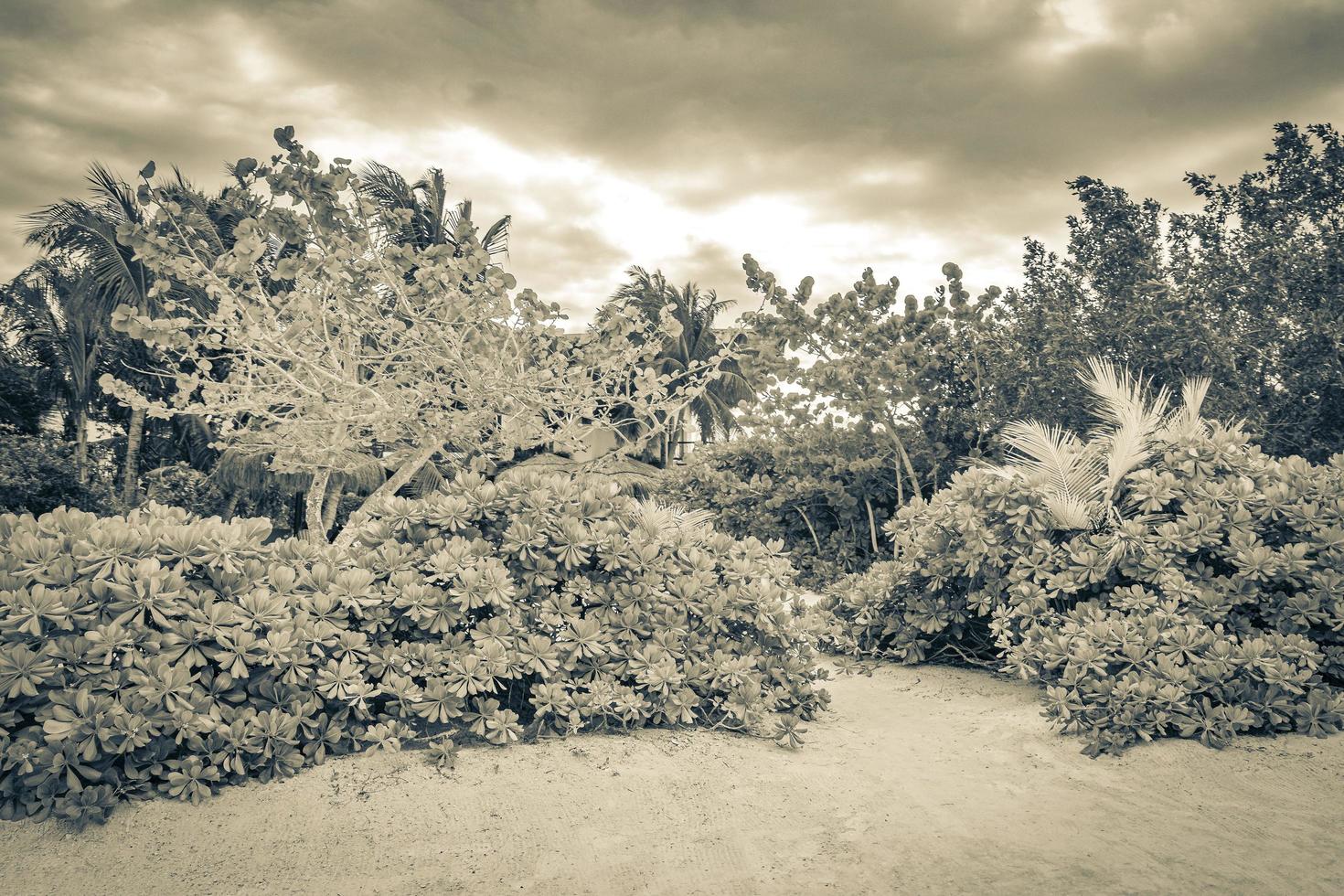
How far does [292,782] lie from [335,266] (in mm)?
3281

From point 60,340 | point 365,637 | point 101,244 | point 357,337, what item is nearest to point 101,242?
point 101,244

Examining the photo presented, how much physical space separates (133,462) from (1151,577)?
2134 centimetres

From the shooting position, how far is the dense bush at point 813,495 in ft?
33.5

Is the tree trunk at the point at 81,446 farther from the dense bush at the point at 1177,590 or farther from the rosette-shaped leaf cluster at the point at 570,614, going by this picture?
the dense bush at the point at 1177,590

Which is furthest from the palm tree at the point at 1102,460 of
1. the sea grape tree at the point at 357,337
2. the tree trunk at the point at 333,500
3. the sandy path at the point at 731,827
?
the tree trunk at the point at 333,500

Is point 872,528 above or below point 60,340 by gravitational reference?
below

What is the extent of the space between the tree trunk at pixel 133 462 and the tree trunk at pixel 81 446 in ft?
2.59

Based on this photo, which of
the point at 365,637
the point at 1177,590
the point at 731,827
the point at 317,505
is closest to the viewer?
the point at 731,827

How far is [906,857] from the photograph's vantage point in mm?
3438

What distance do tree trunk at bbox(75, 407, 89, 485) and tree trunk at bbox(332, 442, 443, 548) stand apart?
14.5 m

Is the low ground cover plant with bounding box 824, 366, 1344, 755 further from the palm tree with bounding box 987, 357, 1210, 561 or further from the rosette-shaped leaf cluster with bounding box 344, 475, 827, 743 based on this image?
the rosette-shaped leaf cluster with bounding box 344, 475, 827, 743

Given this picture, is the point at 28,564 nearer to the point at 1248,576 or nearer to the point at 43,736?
the point at 43,736

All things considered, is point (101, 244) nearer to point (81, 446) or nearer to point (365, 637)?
point (81, 446)

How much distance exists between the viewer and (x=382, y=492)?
6.11 m
